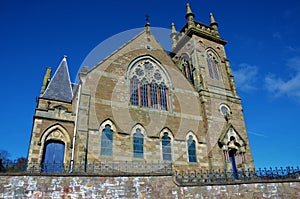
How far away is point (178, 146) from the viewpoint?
61.5ft

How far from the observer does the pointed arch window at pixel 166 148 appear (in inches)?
706

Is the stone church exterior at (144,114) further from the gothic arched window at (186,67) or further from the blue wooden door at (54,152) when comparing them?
the gothic arched window at (186,67)

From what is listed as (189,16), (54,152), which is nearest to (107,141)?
(54,152)

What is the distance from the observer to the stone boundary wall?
10.2 meters

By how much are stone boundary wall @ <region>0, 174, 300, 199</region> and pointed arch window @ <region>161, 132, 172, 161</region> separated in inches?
211

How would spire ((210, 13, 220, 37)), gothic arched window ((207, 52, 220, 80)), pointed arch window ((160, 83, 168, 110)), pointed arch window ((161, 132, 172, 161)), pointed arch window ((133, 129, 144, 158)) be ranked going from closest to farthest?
pointed arch window ((133, 129, 144, 158)) < pointed arch window ((161, 132, 172, 161)) < pointed arch window ((160, 83, 168, 110)) < gothic arched window ((207, 52, 220, 80)) < spire ((210, 13, 220, 37))

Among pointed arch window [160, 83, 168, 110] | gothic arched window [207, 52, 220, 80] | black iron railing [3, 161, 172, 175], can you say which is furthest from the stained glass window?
gothic arched window [207, 52, 220, 80]

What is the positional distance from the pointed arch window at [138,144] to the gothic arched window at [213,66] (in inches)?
478

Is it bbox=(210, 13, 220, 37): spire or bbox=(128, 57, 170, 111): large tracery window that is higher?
bbox=(210, 13, 220, 37): spire

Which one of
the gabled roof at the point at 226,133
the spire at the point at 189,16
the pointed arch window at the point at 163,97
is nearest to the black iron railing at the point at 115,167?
the pointed arch window at the point at 163,97

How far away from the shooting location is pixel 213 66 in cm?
2677

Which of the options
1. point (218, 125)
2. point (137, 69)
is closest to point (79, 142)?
point (137, 69)

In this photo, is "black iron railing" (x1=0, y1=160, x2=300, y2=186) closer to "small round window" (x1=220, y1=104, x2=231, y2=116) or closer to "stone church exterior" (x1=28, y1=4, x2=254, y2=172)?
"stone church exterior" (x1=28, y1=4, x2=254, y2=172)

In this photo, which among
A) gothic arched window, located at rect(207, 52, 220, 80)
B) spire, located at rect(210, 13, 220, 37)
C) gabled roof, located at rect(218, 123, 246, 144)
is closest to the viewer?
gabled roof, located at rect(218, 123, 246, 144)
